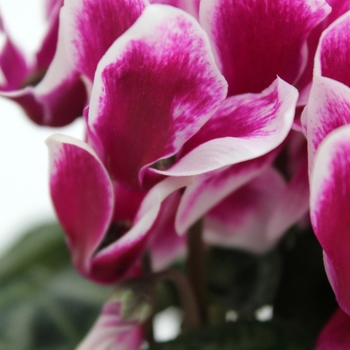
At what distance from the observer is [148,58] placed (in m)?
0.28

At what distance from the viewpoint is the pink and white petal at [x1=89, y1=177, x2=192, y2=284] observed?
0.31 metres

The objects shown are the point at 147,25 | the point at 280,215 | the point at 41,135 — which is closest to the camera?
the point at 147,25

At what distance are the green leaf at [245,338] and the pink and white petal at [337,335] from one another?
0.09 metres

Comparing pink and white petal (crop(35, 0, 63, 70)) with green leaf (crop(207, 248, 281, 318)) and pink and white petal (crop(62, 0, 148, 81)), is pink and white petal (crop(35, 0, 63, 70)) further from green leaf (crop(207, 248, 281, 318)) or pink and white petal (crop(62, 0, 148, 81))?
green leaf (crop(207, 248, 281, 318))

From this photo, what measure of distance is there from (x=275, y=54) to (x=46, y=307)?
1.23ft

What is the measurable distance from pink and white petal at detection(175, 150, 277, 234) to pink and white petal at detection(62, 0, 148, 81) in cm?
9

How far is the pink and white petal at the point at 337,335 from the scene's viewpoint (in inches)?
12.5

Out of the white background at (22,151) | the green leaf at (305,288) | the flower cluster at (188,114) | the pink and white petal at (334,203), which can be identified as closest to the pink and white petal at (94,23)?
the flower cluster at (188,114)

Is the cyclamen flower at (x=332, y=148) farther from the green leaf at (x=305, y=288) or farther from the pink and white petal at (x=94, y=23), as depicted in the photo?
the green leaf at (x=305, y=288)

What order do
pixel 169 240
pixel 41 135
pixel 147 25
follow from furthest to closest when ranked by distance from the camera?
pixel 41 135 < pixel 169 240 < pixel 147 25

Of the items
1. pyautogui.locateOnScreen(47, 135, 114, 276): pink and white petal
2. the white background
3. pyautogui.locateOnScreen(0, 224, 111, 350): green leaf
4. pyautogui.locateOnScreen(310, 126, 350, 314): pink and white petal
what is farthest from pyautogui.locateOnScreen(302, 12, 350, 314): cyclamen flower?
the white background

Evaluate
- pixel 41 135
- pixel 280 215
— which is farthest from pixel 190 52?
pixel 41 135

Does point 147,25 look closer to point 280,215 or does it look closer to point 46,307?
point 280,215

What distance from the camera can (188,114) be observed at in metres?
0.29
